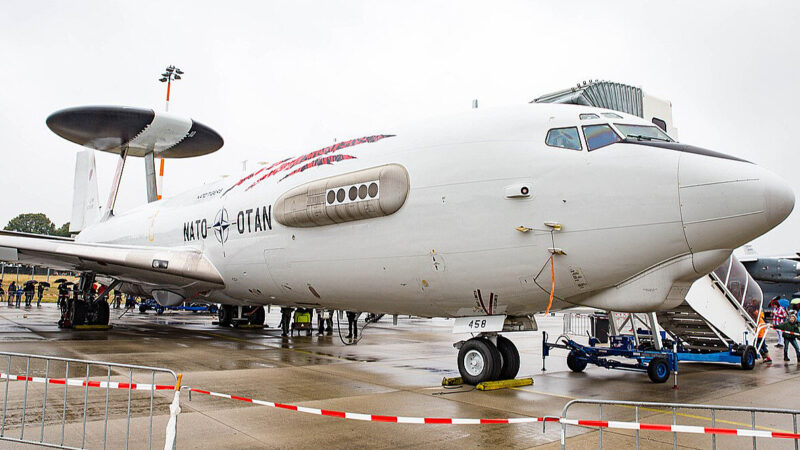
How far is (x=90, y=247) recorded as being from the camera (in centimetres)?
1541

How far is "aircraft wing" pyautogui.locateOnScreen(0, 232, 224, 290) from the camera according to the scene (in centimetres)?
1388

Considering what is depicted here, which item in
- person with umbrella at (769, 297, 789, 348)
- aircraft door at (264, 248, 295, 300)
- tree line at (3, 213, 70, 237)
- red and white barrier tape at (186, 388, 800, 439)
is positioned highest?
tree line at (3, 213, 70, 237)

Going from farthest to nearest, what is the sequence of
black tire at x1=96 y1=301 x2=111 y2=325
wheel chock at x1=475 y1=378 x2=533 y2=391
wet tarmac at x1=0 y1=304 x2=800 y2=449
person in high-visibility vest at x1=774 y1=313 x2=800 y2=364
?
black tire at x1=96 y1=301 x2=111 y2=325
person in high-visibility vest at x1=774 y1=313 x2=800 y2=364
wheel chock at x1=475 y1=378 x2=533 y2=391
wet tarmac at x1=0 y1=304 x2=800 y2=449

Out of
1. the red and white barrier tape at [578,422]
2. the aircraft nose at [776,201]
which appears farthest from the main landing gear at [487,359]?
the aircraft nose at [776,201]

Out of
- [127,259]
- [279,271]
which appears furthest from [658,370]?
[127,259]

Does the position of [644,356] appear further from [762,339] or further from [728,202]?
[762,339]

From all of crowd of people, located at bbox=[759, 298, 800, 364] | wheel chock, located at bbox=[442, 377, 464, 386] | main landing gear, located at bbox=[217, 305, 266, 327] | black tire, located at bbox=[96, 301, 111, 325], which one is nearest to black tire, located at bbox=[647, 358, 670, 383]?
wheel chock, located at bbox=[442, 377, 464, 386]

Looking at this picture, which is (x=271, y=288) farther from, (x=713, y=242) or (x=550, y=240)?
(x=713, y=242)

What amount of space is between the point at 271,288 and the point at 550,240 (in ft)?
21.8

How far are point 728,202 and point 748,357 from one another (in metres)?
7.34

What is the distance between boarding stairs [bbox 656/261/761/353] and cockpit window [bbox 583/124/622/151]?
668 cm

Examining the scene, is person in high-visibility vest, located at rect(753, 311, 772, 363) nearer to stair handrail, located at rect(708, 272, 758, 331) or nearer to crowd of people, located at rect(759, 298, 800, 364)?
crowd of people, located at rect(759, 298, 800, 364)

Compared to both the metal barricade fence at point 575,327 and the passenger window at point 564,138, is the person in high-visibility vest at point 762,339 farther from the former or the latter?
the passenger window at point 564,138

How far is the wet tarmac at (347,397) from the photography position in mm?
5777
